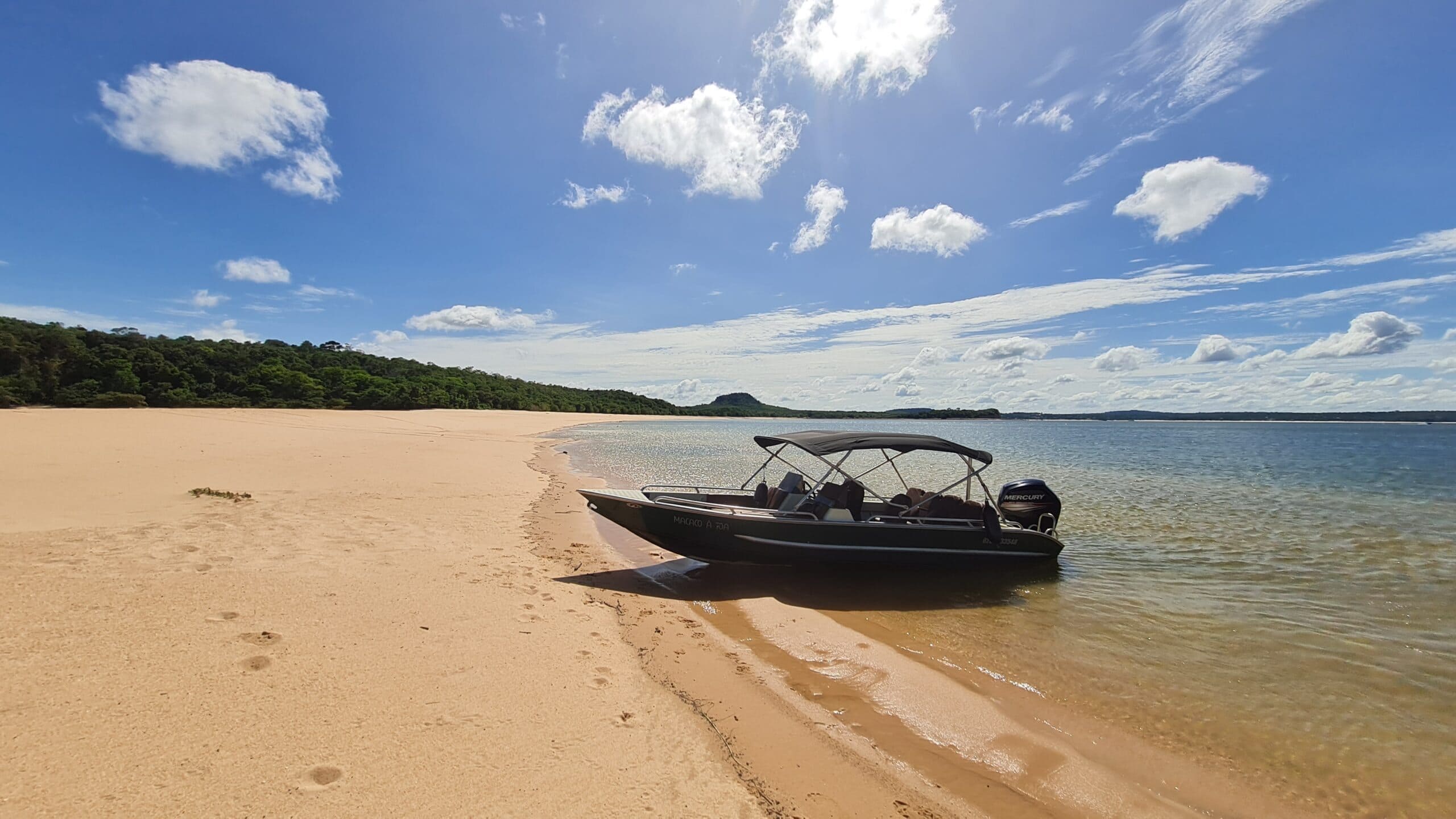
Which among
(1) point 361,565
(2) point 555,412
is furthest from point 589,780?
(2) point 555,412

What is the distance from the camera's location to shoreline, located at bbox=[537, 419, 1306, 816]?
13.1ft

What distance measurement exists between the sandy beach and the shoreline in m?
0.03

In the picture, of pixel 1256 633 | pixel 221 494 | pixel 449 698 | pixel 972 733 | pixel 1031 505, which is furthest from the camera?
pixel 1031 505

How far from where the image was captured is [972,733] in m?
4.71

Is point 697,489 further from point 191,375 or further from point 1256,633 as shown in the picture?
point 191,375

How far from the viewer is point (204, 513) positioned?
27.4 feet

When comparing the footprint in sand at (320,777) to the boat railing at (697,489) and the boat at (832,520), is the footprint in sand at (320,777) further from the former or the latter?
the boat railing at (697,489)

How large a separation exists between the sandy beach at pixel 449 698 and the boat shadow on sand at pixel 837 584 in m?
0.20

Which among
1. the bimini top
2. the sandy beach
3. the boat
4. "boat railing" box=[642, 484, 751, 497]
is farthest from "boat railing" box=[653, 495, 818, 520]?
the sandy beach

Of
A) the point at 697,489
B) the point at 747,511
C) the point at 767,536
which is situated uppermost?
the point at 697,489

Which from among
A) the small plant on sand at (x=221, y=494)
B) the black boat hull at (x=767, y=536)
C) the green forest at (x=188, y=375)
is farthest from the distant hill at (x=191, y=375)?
the black boat hull at (x=767, y=536)

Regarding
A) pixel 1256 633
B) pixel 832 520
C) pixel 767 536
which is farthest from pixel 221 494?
pixel 1256 633

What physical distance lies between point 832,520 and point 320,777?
6757 millimetres

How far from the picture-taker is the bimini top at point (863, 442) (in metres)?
8.83
